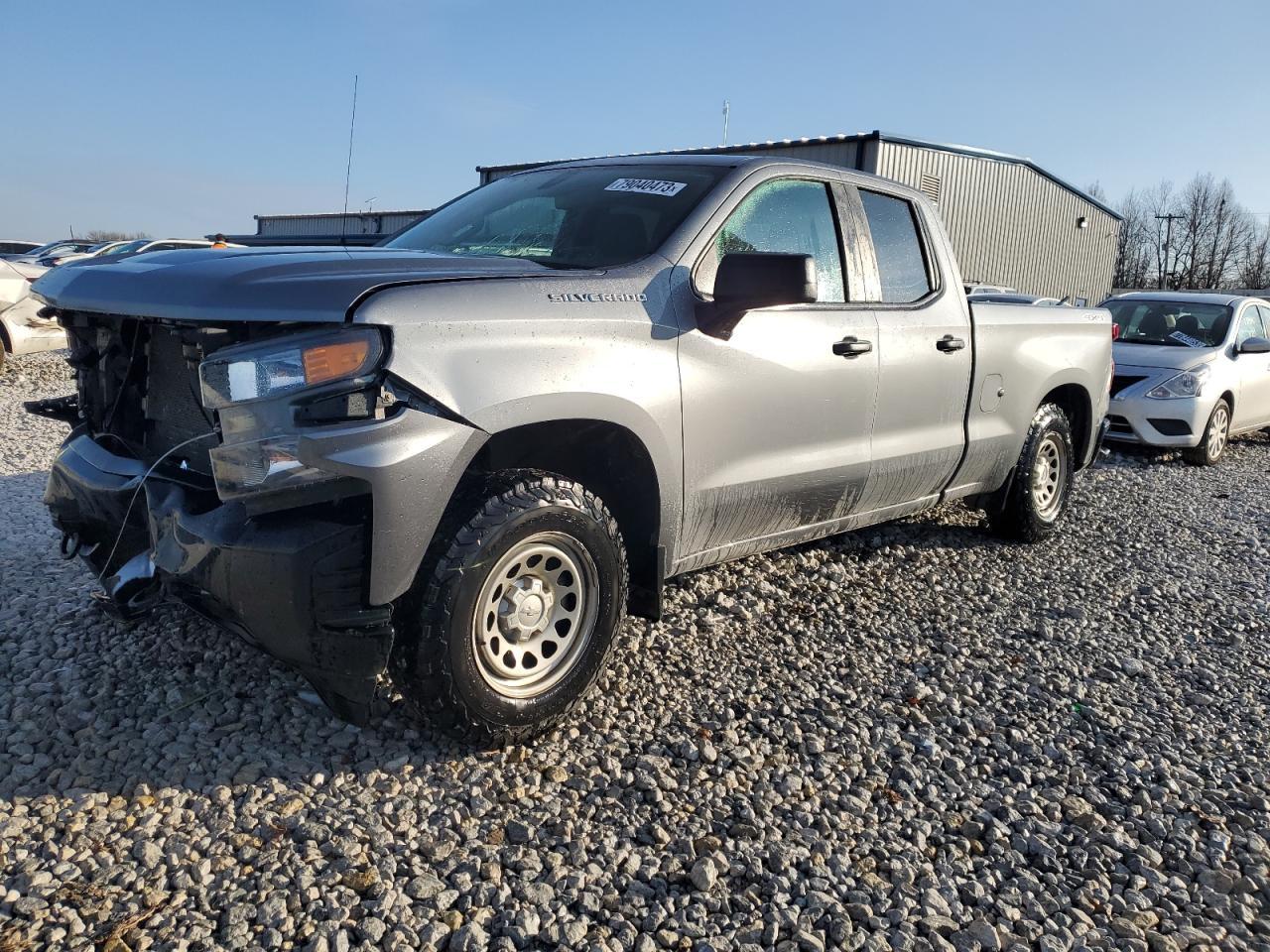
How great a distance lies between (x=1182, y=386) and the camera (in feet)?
30.6

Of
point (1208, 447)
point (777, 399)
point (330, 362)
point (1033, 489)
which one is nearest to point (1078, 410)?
point (1033, 489)

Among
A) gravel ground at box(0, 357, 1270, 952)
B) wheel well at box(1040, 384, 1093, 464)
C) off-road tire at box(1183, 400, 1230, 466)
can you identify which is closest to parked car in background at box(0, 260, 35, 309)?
gravel ground at box(0, 357, 1270, 952)

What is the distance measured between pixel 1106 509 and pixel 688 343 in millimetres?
5016

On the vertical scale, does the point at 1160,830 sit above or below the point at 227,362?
below

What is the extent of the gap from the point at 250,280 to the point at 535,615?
130 centimetres

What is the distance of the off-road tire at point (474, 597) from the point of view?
109 inches

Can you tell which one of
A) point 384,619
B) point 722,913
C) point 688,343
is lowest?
point 722,913

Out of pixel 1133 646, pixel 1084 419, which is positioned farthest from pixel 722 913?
pixel 1084 419

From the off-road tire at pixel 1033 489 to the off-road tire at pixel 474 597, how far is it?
131 inches

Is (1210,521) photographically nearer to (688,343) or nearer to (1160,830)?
(1160,830)

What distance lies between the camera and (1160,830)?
290 cm

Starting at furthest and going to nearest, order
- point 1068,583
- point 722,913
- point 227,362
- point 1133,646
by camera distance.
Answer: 1. point 1068,583
2. point 1133,646
3. point 227,362
4. point 722,913

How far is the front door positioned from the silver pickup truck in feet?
0.04

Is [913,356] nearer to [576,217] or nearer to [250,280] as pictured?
[576,217]
